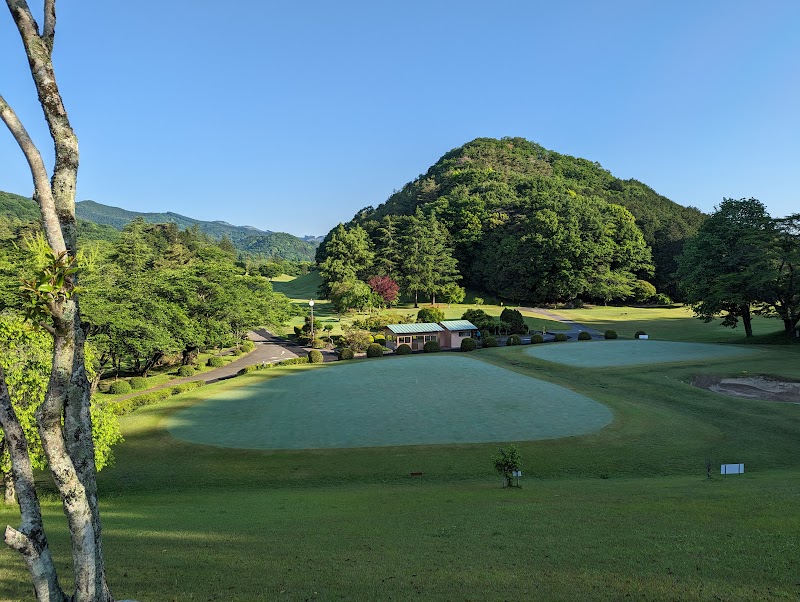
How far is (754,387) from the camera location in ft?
116

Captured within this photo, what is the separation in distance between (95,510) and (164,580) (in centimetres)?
303

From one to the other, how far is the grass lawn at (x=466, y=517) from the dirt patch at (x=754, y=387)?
5.02 meters

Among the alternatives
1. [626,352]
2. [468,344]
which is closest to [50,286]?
[626,352]

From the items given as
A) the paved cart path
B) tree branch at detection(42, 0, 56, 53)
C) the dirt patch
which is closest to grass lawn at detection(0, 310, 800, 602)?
the dirt patch

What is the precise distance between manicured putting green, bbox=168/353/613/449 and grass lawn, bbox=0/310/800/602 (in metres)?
1.36

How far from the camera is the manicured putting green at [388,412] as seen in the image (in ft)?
80.3

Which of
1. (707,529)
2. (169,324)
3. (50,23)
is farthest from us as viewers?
(169,324)

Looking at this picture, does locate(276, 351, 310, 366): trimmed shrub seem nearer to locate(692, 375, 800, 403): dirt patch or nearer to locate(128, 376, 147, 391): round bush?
locate(128, 376, 147, 391): round bush

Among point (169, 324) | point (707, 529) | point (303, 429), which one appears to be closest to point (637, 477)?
point (707, 529)

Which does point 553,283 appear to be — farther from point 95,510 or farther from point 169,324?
point 95,510

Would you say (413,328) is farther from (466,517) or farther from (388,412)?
(466,517)

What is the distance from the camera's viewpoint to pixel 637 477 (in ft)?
61.8

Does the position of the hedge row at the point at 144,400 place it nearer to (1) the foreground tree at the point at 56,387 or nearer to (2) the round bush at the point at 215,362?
(2) the round bush at the point at 215,362

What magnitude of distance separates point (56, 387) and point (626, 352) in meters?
50.2
